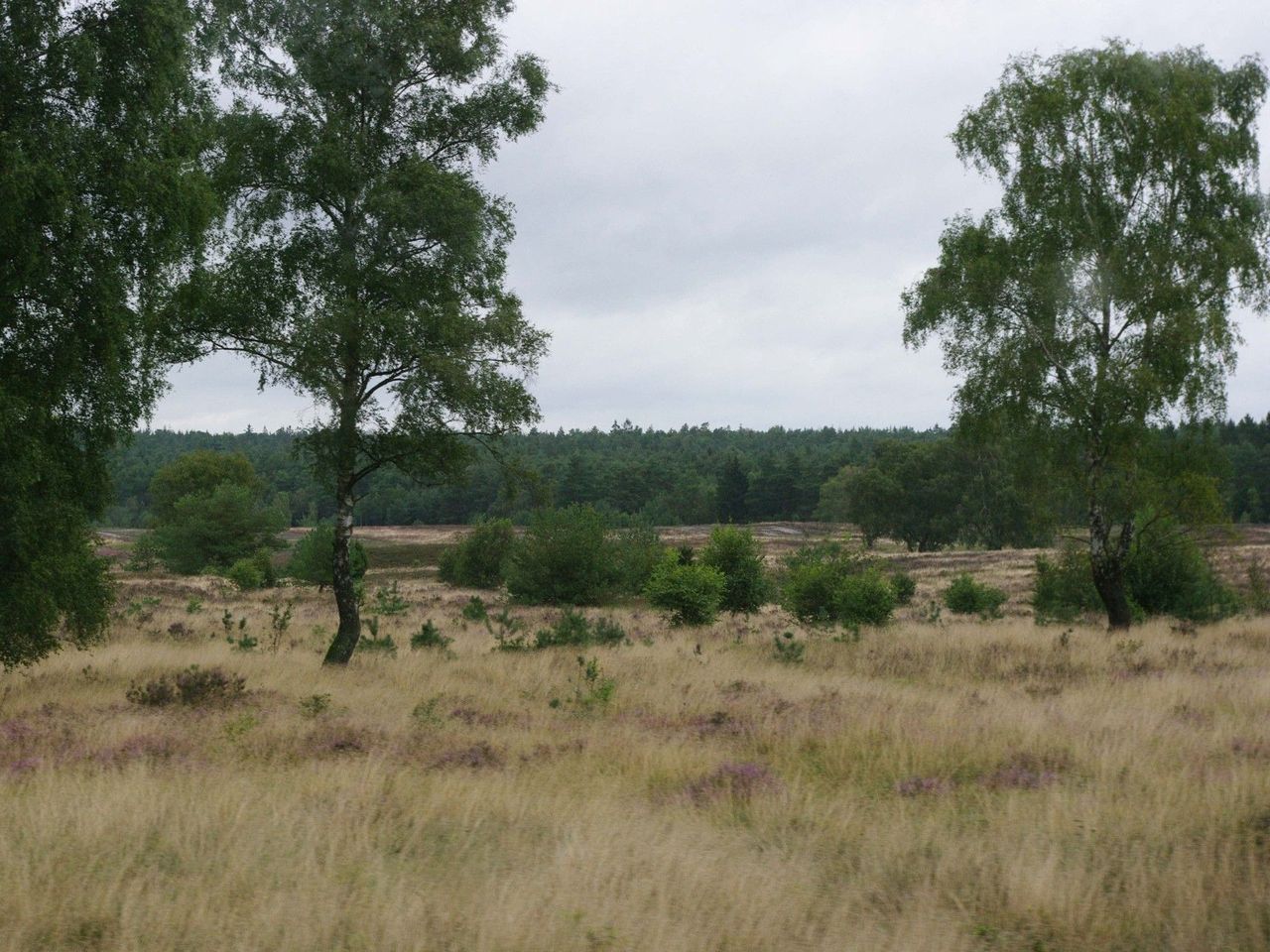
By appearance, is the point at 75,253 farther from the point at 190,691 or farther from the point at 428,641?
the point at 428,641

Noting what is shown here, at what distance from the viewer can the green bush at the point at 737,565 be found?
26.4 m

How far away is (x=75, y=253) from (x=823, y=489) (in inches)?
3594

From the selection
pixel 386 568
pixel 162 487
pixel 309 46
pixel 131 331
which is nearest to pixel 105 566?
pixel 131 331

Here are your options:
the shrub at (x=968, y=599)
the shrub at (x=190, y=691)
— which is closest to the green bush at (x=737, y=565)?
the shrub at (x=968, y=599)

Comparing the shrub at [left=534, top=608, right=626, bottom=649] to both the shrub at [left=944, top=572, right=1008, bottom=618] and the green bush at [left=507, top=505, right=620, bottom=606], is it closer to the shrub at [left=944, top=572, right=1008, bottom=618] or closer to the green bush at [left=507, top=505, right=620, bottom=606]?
the green bush at [left=507, top=505, right=620, bottom=606]

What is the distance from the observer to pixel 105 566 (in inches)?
458

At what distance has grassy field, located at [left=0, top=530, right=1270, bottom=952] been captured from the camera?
15.5ft

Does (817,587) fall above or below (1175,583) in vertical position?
below

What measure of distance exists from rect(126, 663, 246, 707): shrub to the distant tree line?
2.11 m

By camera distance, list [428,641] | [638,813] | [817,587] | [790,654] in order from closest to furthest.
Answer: [638,813], [790,654], [428,641], [817,587]

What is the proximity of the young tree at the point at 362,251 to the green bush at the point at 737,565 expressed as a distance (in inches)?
511

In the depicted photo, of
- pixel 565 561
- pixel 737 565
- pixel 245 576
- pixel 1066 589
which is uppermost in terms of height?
pixel 737 565

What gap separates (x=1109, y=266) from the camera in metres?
19.0

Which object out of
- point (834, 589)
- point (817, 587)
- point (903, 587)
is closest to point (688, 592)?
point (817, 587)
